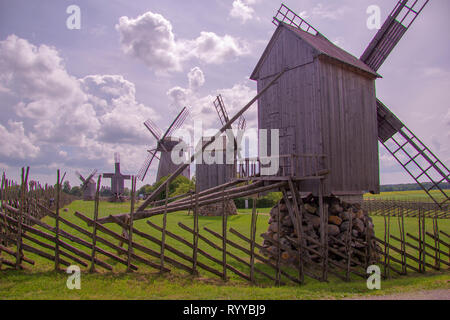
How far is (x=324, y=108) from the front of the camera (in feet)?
38.9

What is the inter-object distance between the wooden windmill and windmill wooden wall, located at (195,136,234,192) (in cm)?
1246

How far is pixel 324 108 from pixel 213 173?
16.0 metres

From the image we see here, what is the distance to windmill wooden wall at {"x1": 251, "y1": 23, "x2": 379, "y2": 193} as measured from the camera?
11938 millimetres

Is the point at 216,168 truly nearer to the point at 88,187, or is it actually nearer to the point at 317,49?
the point at 317,49

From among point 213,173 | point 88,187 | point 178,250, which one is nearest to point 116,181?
point 88,187

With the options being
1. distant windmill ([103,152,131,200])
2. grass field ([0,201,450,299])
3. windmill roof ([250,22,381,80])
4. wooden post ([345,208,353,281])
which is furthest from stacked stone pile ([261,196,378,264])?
distant windmill ([103,152,131,200])

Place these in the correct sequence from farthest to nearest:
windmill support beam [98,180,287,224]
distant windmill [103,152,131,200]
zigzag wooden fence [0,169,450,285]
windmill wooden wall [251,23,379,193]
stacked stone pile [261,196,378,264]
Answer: distant windmill [103,152,131,200]
stacked stone pile [261,196,378,264]
windmill wooden wall [251,23,379,193]
windmill support beam [98,180,287,224]
zigzag wooden fence [0,169,450,285]

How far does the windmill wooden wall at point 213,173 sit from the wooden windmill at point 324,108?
40.9 ft

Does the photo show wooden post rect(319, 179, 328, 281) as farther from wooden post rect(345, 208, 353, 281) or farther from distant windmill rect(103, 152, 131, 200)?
distant windmill rect(103, 152, 131, 200)

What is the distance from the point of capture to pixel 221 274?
29.2 ft

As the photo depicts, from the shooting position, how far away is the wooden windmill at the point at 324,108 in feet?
39.2
